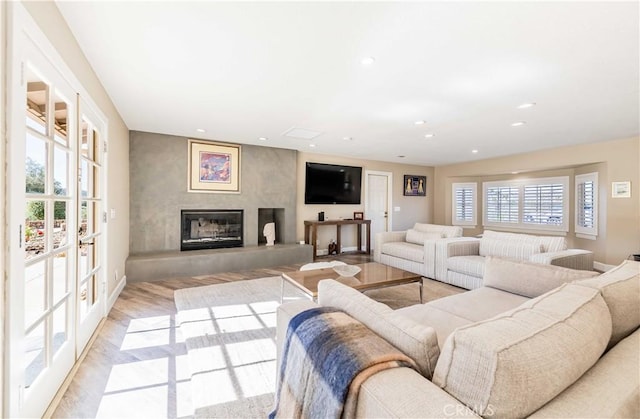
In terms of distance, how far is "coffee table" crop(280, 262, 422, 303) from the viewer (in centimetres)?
261

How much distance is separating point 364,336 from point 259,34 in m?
1.84

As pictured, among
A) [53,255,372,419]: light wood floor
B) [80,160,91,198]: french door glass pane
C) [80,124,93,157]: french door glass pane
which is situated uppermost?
[80,124,93,157]: french door glass pane

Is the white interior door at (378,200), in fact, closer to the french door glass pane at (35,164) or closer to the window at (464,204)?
the window at (464,204)

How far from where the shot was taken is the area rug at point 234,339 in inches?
61.8

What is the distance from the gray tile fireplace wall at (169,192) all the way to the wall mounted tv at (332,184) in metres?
0.92

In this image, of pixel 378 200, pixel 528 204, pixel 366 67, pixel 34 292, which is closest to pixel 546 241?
pixel 366 67

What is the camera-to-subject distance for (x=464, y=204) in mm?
7152

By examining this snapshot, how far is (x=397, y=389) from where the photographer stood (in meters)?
0.71

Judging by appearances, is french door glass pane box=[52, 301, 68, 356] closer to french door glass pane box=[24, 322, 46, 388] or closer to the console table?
french door glass pane box=[24, 322, 46, 388]

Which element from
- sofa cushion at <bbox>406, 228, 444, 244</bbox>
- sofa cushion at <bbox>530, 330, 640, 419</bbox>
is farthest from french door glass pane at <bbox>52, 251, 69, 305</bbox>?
sofa cushion at <bbox>406, 228, 444, 244</bbox>

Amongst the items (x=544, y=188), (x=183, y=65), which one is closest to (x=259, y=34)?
(x=183, y=65)

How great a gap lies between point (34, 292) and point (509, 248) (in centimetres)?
450

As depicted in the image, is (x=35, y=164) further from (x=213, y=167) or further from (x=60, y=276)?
(x=213, y=167)

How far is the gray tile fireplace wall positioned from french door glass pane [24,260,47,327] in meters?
2.96
